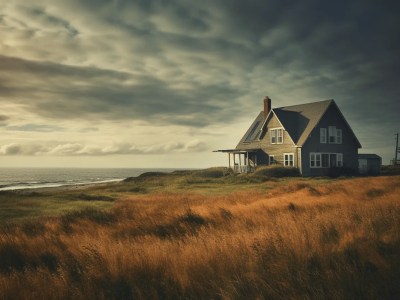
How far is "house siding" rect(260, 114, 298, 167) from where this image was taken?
135 ft

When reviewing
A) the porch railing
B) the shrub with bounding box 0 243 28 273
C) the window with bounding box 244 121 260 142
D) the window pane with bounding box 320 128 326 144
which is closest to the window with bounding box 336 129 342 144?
the window pane with bounding box 320 128 326 144

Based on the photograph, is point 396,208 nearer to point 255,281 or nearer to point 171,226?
point 171,226

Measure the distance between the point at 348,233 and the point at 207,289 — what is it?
12.4 ft

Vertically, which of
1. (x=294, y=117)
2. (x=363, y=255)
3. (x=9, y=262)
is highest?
(x=294, y=117)

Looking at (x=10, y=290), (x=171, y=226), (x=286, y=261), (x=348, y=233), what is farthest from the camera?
(x=171, y=226)

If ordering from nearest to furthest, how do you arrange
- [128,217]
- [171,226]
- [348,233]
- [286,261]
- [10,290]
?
1. [10,290]
2. [286,261]
3. [348,233]
4. [171,226]
5. [128,217]

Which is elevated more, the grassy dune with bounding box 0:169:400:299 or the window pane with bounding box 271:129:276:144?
the window pane with bounding box 271:129:276:144

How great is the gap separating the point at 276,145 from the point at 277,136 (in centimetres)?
113

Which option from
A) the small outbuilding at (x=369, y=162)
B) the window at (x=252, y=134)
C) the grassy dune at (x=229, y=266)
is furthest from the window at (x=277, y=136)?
the grassy dune at (x=229, y=266)

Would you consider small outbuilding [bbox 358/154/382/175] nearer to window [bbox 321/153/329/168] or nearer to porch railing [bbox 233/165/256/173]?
window [bbox 321/153/329/168]

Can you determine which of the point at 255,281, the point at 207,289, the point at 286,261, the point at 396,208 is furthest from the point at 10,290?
the point at 396,208

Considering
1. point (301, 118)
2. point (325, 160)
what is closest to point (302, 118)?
point (301, 118)

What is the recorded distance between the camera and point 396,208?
1022 cm

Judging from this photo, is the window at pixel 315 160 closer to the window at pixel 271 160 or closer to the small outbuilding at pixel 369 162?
the window at pixel 271 160
